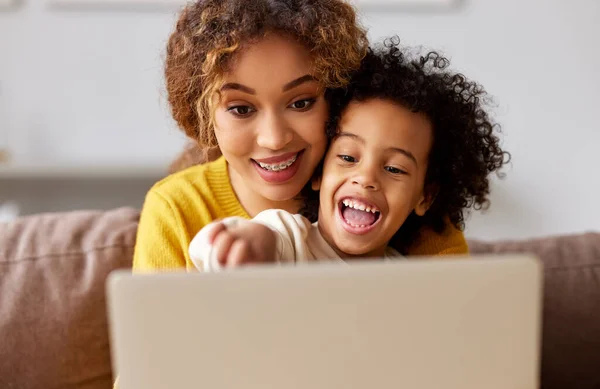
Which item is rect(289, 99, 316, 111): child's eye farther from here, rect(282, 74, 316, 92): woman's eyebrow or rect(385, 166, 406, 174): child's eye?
rect(385, 166, 406, 174): child's eye

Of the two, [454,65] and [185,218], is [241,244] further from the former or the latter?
[454,65]

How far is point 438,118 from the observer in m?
1.17

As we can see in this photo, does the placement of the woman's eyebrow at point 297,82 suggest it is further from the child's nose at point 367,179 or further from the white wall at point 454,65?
the white wall at point 454,65

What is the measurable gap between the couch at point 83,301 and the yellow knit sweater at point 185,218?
0.55 ft

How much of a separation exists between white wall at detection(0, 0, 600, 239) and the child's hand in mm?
1632

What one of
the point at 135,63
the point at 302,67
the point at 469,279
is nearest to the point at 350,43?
the point at 302,67

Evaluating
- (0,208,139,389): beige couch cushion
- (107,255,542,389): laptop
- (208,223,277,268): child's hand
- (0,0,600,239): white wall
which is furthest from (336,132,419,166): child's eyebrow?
(0,0,600,239): white wall

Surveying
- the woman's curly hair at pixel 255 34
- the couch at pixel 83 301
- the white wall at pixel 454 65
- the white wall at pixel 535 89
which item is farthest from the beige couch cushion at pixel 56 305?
the white wall at pixel 535 89

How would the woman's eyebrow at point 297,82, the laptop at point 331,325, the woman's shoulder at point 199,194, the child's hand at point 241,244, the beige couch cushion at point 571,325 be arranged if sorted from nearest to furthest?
1. the laptop at point 331,325
2. the child's hand at point 241,244
3. the woman's eyebrow at point 297,82
4. the woman's shoulder at point 199,194
5. the beige couch cushion at point 571,325

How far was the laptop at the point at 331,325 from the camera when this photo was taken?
67 cm

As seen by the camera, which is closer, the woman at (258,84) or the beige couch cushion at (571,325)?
the woman at (258,84)

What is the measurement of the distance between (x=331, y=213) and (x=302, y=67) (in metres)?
0.23

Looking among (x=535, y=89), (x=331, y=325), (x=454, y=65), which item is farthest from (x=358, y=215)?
(x=535, y=89)

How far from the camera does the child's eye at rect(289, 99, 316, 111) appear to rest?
118cm
